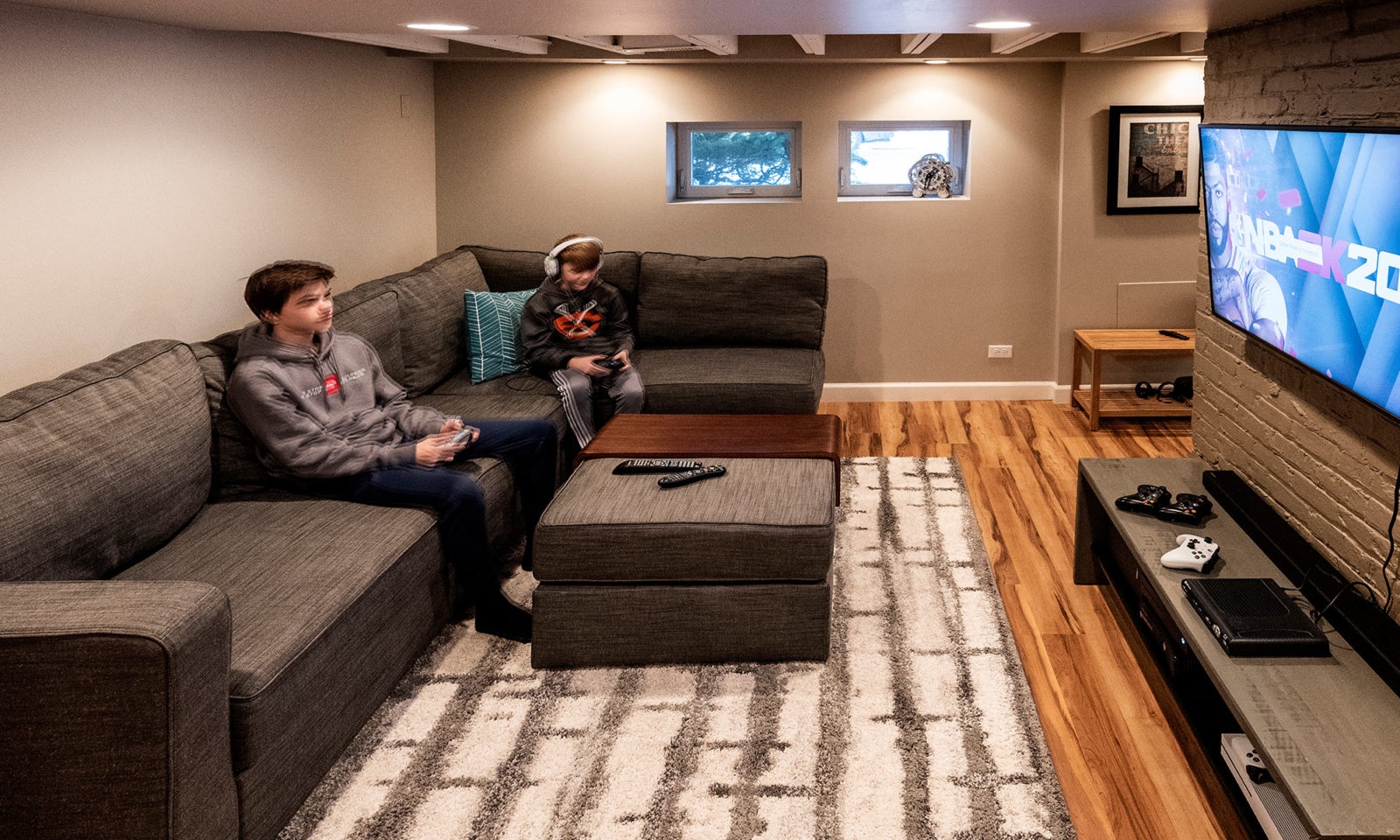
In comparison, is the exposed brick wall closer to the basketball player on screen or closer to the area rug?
the basketball player on screen

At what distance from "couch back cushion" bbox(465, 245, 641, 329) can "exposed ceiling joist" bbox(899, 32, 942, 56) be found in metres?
1.56

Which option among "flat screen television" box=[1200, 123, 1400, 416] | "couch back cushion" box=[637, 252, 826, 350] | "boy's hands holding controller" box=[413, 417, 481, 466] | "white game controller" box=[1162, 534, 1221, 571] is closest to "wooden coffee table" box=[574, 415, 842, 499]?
"boy's hands holding controller" box=[413, 417, 481, 466]

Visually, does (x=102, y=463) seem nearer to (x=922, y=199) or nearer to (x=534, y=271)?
(x=534, y=271)

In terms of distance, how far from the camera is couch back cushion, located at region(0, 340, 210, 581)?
248 cm

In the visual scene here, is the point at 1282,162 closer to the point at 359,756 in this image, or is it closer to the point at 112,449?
the point at 359,756

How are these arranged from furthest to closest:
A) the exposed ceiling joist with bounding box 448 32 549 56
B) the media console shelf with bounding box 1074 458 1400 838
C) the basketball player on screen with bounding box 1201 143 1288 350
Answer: the exposed ceiling joist with bounding box 448 32 549 56 < the basketball player on screen with bounding box 1201 143 1288 350 < the media console shelf with bounding box 1074 458 1400 838

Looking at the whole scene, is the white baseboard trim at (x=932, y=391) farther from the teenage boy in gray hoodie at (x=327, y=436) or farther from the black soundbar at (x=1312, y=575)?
the teenage boy in gray hoodie at (x=327, y=436)

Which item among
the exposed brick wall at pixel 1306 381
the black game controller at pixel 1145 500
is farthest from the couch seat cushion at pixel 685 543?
the exposed brick wall at pixel 1306 381

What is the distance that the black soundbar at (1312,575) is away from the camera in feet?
7.82

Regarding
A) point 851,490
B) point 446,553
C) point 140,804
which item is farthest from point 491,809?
point 851,490

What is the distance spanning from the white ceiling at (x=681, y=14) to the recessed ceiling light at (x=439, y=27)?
0.04m

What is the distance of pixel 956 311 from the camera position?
6.15m

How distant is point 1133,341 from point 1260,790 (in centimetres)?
365

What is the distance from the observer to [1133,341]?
5.68 metres
